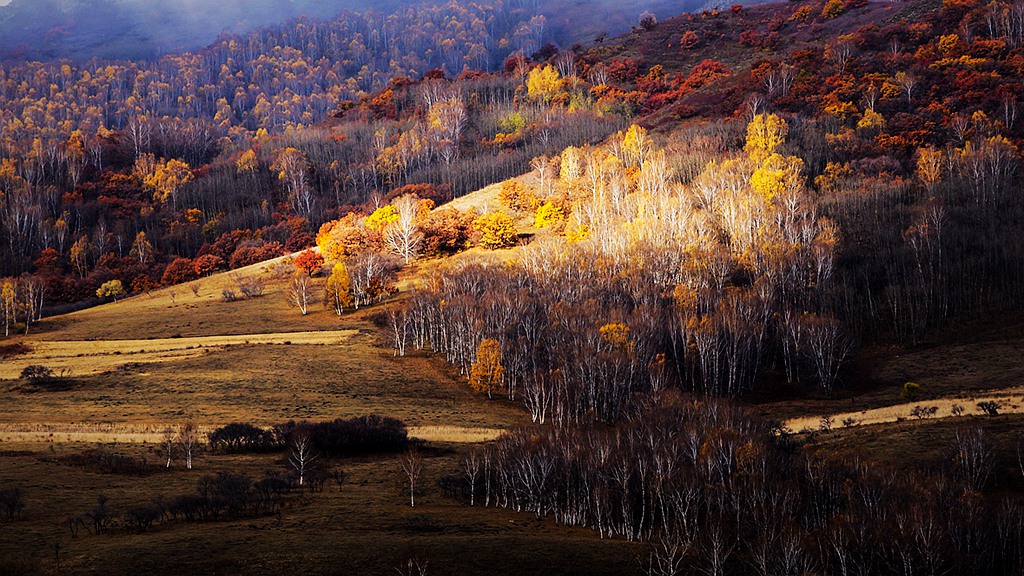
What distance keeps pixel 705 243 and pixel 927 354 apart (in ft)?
112

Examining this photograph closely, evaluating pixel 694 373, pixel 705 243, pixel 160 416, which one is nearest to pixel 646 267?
pixel 705 243

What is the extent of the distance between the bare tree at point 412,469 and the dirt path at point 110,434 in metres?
6.78

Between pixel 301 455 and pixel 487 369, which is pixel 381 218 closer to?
pixel 487 369

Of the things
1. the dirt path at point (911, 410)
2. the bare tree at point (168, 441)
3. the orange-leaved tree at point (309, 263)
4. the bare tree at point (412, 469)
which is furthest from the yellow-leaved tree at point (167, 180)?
the dirt path at point (911, 410)

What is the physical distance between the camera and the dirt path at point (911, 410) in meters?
58.2

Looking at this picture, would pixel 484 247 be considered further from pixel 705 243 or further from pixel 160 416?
pixel 160 416

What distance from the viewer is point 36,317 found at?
382ft


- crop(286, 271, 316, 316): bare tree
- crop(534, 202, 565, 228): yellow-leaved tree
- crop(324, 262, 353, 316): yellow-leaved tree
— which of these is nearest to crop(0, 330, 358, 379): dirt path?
crop(324, 262, 353, 316): yellow-leaved tree

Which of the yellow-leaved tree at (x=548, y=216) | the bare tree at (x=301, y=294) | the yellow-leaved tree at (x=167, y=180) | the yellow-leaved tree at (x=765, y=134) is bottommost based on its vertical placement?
the bare tree at (x=301, y=294)

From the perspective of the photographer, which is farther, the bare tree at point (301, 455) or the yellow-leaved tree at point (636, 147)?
the yellow-leaved tree at point (636, 147)

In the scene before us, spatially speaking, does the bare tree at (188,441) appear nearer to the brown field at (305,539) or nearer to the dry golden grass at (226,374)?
the dry golden grass at (226,374)

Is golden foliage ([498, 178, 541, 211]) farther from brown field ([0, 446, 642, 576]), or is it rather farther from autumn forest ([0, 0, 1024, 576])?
brown field ([0, 446, 642, 576])

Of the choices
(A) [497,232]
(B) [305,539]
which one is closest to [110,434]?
(B) [305,539]

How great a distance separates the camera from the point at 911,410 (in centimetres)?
6400
